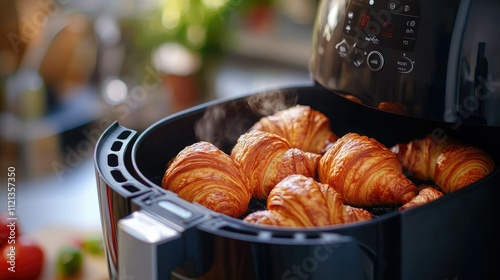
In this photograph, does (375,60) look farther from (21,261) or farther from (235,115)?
(21,261)

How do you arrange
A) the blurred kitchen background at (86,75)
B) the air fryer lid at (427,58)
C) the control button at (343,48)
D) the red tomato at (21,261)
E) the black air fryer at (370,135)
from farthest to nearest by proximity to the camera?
the blurred kitchen background at (86,75)
the red tomato at (21,261)
the control button at (343,48)
the air fryer lid at (427,58)
the black air fryer at (370,135)

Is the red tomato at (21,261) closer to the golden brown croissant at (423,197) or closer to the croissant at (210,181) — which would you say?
the croissant at (210,181)

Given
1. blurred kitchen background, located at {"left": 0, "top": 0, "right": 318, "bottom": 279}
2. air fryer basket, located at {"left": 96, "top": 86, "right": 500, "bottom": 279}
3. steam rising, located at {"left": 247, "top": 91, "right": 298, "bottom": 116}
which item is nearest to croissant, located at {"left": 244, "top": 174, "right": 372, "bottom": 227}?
air fryer basket, located at {"left": 96, "top": 86, "right": 500, "bottom": 279}

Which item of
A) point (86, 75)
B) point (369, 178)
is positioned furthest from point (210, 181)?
point (86, 75)

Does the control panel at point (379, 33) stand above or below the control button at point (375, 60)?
above

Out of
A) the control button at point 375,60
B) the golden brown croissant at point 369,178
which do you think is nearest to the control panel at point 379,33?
the control button at point 375,60

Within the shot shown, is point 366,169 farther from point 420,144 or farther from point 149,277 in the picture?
point 149,277

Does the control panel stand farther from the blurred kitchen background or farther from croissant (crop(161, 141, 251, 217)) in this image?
the blurred kitchen background

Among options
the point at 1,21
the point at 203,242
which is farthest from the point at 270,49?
the point at 203,242
